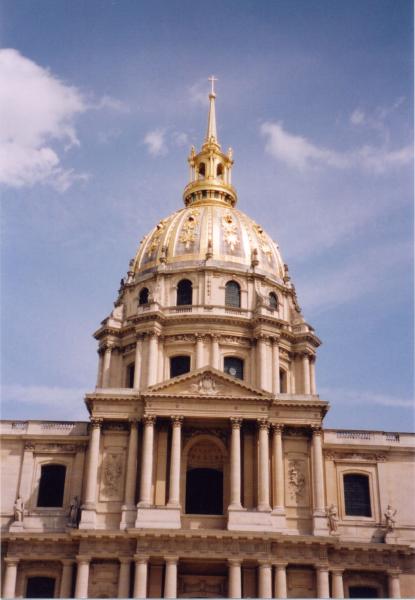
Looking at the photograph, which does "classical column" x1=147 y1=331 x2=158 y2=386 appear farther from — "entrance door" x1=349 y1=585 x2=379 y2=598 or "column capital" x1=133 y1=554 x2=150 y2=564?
"entrance door" x1=349 y1=585 x2=379 y2=598

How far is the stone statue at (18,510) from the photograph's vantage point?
133ft

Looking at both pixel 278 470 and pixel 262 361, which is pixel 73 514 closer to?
pixel 278 470

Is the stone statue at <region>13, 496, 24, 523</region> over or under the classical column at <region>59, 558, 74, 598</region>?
over

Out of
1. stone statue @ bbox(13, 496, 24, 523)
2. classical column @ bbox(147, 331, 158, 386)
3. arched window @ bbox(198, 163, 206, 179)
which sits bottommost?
stone statue @ bbox(13, 496, 24, 523)

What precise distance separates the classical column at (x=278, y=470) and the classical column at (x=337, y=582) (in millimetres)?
4319

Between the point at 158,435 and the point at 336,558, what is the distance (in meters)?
11.8

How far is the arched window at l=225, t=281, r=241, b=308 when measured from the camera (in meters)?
53.3

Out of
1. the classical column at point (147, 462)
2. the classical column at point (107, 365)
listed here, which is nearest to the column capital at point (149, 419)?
the classical column at point (147, 462)

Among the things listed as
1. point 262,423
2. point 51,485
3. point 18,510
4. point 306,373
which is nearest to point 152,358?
point 51,485

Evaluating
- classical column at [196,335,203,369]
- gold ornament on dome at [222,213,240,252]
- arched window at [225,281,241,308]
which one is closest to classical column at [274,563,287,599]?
classical column at [196,335,203,369]

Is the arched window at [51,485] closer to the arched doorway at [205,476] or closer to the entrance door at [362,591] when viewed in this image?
the arched doorway at [205,476]

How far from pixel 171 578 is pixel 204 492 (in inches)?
252

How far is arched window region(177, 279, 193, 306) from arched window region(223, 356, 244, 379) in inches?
218

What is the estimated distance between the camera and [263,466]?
131ft
